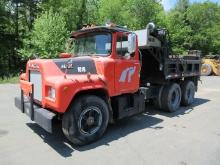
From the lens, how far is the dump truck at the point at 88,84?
215 inches

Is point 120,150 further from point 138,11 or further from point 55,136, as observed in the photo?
point 138,11

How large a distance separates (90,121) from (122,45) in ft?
6.58

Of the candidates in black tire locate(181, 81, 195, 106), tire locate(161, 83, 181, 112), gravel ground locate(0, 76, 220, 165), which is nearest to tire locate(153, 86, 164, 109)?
tire locate(161, 83, 181, 112)

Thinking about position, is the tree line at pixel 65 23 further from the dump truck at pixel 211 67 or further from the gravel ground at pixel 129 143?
the gravel ground at pixel 129 143

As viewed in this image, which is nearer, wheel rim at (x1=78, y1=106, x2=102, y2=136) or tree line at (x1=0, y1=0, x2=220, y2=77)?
wheel rim at (x1=78, y1=106, x2=102, y2=136)

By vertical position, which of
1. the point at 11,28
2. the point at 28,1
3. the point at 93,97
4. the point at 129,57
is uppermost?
the point at 28,1

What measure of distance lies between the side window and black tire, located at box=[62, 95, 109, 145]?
4.25 feet

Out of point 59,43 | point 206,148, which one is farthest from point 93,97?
point 59,43

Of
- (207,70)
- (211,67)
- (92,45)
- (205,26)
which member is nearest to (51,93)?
(92,45)

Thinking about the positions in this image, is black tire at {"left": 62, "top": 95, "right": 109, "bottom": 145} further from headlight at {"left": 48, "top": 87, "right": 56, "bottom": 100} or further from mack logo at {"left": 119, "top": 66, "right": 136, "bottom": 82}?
mack logo at {"left": 119, "top": 66, "right": 136, "bottom": 82}

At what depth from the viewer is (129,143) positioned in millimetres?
5906

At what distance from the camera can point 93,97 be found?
5.87m

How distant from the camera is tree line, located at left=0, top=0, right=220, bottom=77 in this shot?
22953 millimetres

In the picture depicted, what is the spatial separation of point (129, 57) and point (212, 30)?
45.2m
